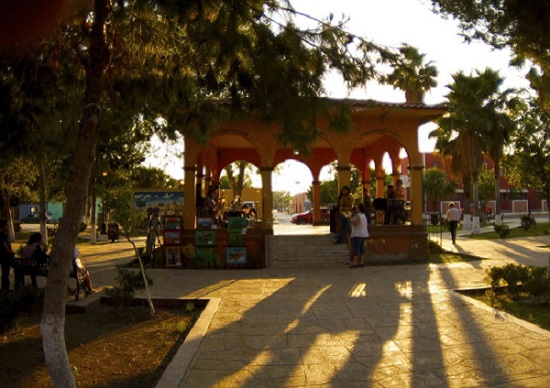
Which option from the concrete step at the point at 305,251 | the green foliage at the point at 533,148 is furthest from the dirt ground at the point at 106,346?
the green foliage at the point at 533,148

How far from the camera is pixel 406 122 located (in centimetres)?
1550

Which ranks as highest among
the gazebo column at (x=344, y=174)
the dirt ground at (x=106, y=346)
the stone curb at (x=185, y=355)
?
the gazebo column at (x=344, y=174)

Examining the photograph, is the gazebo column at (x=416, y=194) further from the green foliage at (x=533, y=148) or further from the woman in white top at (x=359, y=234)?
the green foliage at (x=533, y=148)

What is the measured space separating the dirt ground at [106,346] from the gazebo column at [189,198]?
6.41 m

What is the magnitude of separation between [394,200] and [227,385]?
37.0ft

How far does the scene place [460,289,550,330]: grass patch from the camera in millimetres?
6793

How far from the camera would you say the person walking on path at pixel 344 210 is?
1359 centimetres

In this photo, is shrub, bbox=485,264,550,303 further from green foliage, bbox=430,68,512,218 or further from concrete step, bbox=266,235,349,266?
green foliage, bbox=430,68,512,218

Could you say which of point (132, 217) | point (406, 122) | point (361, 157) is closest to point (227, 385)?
point (132, 217)

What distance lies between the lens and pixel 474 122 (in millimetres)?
24234

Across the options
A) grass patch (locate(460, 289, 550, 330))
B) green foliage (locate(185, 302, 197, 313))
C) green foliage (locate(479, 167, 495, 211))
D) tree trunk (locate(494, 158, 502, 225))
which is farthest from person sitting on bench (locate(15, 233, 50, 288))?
green foliage (locate(479, 167, 495, 211))

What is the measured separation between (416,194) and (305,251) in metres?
4.03

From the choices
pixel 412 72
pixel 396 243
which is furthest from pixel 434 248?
pixel 412 72

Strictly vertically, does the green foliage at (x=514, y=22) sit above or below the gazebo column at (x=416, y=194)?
above
